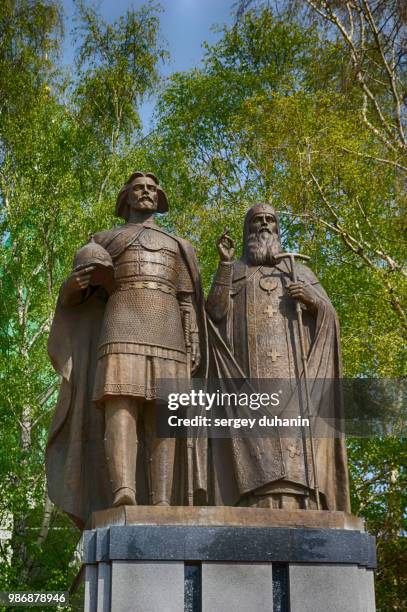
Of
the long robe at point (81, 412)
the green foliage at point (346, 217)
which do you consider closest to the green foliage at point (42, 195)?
the green foliage at point (346, 217)

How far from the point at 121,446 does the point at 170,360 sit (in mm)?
804

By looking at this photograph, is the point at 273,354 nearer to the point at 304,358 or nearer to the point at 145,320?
the point at 304,358

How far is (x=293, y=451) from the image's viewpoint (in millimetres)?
7398

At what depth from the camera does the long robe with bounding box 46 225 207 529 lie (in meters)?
7.56

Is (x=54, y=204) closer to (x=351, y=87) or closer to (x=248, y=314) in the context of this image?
(x=351, y=87)

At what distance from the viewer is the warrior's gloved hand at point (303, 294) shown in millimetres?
7898

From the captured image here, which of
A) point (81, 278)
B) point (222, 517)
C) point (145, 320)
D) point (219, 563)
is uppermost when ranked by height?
point (81, 278)

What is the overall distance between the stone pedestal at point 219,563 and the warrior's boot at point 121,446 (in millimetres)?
229

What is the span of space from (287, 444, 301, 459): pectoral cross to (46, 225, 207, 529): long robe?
30.1 inches

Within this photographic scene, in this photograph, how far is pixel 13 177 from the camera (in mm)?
19859

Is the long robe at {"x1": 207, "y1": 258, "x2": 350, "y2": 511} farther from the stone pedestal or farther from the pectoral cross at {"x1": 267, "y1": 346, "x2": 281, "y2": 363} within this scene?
the stone pedestal

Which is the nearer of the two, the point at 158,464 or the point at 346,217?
the point at 158,464

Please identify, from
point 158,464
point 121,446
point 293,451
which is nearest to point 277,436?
point 293,451

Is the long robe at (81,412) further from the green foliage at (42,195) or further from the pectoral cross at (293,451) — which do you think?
the green foliage at (42,195)
